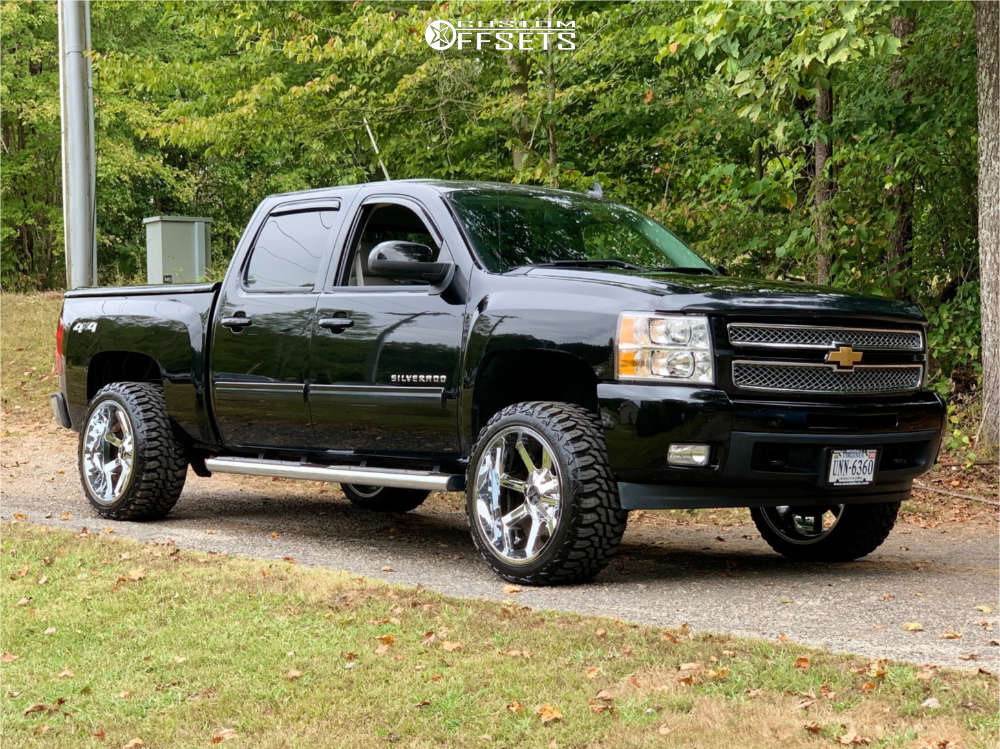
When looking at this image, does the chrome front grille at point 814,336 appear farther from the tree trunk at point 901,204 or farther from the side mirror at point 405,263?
the tree trunk at point 901,204

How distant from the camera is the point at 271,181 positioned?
31094 mm

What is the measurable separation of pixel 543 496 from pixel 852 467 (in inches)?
59.5

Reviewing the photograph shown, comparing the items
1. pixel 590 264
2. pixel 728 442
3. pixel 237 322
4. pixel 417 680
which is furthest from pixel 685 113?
pixel 417 680

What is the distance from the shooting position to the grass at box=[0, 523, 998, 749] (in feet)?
15.0

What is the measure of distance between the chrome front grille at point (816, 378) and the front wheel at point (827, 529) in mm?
854

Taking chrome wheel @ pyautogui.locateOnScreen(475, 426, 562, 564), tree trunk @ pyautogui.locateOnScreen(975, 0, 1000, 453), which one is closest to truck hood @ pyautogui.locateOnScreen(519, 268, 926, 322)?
chrome wheel @ pyautogui.locateOnScreen(475, 426, 562, 564)

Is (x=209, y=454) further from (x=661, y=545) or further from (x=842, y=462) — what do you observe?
(x=842, y=462)

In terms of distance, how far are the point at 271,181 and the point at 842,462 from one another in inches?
1017

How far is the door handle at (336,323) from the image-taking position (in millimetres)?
7910

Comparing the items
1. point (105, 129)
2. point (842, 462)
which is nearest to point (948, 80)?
point (842, 462)

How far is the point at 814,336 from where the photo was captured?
664 cm

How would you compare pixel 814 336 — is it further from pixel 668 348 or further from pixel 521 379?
pixel 521 379

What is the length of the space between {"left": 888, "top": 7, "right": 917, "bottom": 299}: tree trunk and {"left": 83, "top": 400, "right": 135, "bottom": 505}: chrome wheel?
7.47m

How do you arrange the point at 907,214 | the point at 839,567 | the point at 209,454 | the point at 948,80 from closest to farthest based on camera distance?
1. the point at 839,567
2. the point at 209,454
3. the point at 948,80
4. the point at 907,214
